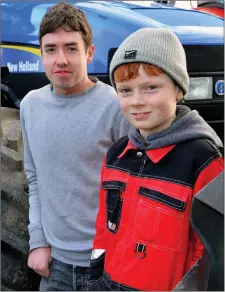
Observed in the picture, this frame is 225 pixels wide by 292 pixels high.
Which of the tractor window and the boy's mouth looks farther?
the tractor window

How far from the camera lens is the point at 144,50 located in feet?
5.07

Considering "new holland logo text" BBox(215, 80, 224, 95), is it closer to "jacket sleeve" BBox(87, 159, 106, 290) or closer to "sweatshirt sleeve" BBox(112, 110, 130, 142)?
"sweatshirt sleeve" BBox(112, 110, 130, 142)

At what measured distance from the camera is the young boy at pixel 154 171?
4.84 feet

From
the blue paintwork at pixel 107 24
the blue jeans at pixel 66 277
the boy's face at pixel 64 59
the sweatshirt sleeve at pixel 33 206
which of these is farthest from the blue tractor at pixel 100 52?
the boy's face at pixel 64 59

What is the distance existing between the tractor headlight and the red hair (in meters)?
1.11

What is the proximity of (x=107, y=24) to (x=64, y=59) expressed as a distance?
0.89m

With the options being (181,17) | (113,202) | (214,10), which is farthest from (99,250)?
(214,10)

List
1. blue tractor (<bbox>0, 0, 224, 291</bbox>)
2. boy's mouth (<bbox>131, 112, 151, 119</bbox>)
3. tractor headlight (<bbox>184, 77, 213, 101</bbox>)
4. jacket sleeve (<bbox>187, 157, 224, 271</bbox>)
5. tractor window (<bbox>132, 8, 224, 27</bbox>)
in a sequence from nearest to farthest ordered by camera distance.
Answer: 1. jacket sleeve (<bbox>187, 157, 224, 271</bbox>)
2. boy's mouth (<bbox>131, 112, 151, 119</bbox>)
3. blue tractor (<bbox>0, 0, 224, 291</bbox>)
4. tractor headlight (<bbox>184, 77, 213, 101</bbox>)
5. tractor window (<bbox>132, 8, 224, 27</bbox>)

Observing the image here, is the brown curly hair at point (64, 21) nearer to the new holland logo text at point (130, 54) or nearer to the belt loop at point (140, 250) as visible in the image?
the new holland logo text at point (130, 54)

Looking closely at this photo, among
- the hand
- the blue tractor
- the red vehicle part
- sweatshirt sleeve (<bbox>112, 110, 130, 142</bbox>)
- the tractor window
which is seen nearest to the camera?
sweatshirt sleeve (<bbox>112, 110, 130, 142</bbox>)

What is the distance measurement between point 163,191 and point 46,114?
66 cm

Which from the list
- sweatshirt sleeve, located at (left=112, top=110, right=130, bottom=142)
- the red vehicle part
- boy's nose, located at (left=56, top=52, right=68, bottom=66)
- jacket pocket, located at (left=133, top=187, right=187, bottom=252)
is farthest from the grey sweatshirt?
the red vehicle part

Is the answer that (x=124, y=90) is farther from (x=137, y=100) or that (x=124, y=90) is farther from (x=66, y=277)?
(x=66, y=277)

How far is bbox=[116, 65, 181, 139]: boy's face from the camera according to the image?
1537 millimetres
